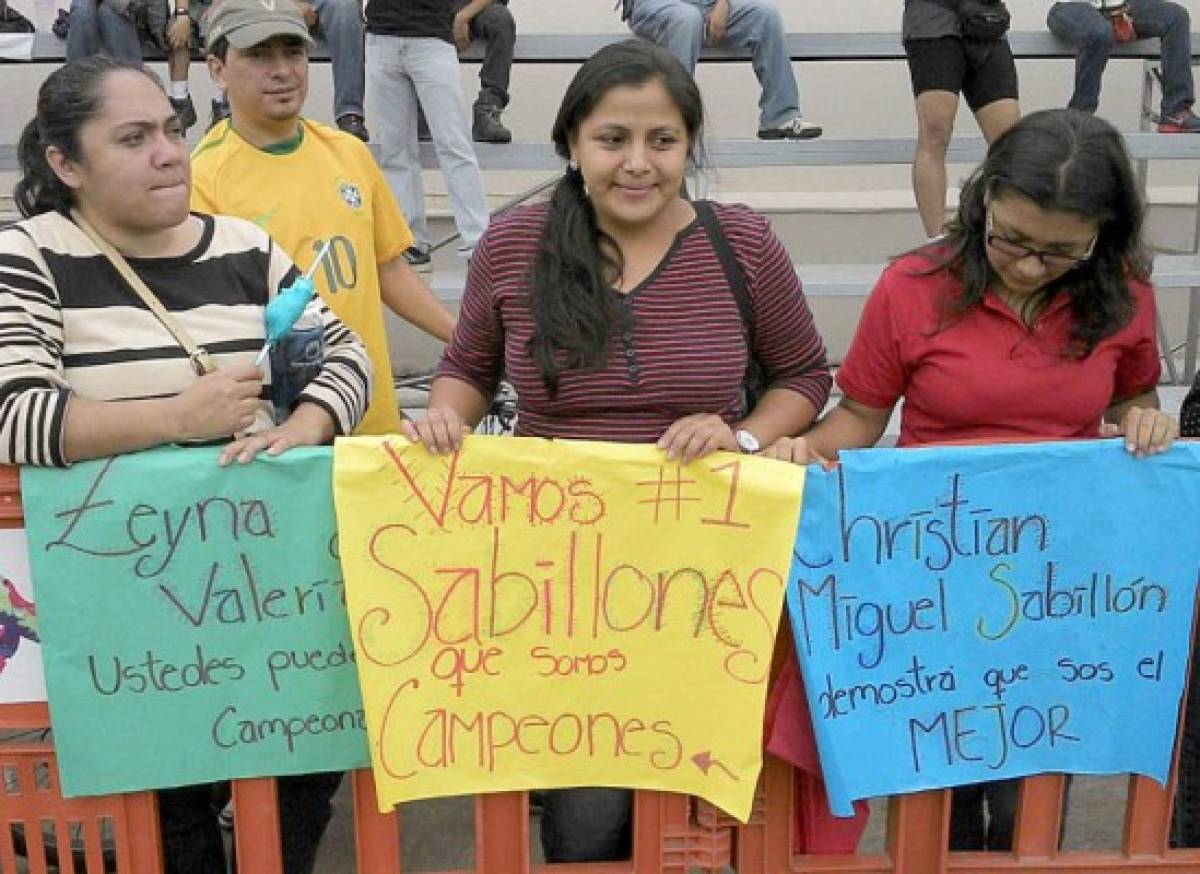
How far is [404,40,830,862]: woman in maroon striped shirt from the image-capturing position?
2.35m

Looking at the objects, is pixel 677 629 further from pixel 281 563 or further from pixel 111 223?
pixel 111 223

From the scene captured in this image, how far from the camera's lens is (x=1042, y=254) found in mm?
2311

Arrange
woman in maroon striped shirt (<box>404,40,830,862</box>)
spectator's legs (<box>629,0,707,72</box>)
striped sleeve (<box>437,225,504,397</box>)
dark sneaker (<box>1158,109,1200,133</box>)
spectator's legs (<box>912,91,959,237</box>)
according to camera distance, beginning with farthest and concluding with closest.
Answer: dark sneaker (<box>1158,109,1200,133</box>)
spectator's legs (<box>629,0,707,72</box>)
spectator's legs (<box>912,91,959,237</box>)
striped sleeve (<box>437,225,504,397</box>)
woman in maroon striped shirt (<box>404,40,830,862</box>)

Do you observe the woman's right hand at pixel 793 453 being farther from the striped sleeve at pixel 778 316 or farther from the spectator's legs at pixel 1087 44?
the spectator's legs at pixel 1087 44

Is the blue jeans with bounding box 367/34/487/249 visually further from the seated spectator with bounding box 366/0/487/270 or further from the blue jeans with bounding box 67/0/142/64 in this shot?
the blue jeans with bounding box 67/0/142/64

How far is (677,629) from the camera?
2.25 metres

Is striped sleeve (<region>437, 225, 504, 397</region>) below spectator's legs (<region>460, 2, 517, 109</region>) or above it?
below

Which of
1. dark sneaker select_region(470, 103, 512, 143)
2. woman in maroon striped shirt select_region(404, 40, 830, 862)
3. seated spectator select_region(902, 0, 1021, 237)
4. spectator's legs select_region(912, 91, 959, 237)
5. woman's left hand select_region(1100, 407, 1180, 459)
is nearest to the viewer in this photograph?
woman's left hand select_region(1100, 407, 1180, 459)

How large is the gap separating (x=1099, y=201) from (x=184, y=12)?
5.86m

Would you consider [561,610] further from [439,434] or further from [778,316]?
[778,316]

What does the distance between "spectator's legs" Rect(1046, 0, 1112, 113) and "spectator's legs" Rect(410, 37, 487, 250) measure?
127 inches

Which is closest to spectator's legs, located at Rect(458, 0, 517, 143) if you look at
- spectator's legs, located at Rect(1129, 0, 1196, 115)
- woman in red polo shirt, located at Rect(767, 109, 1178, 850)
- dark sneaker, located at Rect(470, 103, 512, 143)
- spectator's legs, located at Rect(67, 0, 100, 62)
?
dark sneaker, located at Rect(470, 103, 512, 143)

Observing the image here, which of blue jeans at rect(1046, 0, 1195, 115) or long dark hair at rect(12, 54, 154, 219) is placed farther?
blue jeans at rect(1046, 0, 1195, 115)

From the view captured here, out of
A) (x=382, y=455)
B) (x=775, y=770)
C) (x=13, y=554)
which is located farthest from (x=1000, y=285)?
(x=13, y=554)
